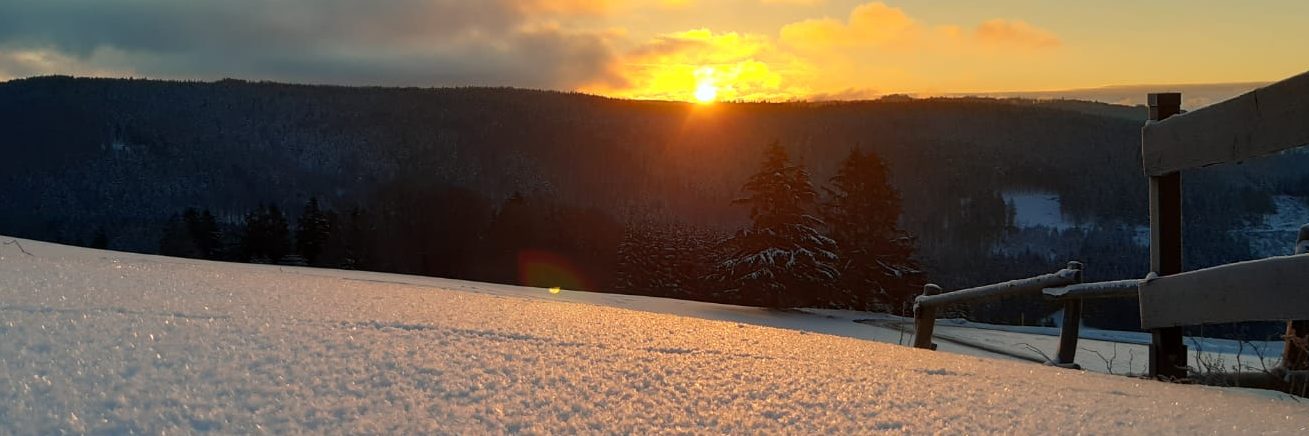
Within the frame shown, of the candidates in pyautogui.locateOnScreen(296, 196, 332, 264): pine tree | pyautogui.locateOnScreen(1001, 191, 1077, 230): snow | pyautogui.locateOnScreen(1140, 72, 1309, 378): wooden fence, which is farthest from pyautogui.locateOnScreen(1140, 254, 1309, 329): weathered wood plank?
pyautogui.locateOnScreen(1001, 191, 1077, 230): snow

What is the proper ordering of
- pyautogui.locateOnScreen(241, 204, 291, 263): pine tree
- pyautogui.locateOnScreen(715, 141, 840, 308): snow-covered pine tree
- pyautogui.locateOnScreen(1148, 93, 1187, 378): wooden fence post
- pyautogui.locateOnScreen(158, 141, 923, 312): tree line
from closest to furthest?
pyautogui.locateOnScreen(1148, 93, 1187, 378): wooden fence post < pyautogui.locateOnScreen(715, 141, 840, 308): snow-covered pine tree < pyautogui.locateOnScreen(158, 141, 923, 312): tree line < pyautogui.locateOnScreen(241, 204, 291, 263): pine tree

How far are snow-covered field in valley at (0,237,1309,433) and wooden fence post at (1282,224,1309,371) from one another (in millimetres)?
616

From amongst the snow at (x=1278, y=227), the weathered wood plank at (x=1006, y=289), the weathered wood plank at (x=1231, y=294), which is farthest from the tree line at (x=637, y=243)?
the snow at (x=1278, y=227)

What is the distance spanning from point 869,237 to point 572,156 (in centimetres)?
12304

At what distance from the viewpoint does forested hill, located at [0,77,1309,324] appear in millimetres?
A: 124312

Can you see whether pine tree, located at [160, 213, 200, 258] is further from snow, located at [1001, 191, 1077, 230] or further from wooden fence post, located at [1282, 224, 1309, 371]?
snow, located at [1001, 191, 1077, 230]

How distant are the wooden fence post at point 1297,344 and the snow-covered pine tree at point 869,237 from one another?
Answer: 2899 centimetres

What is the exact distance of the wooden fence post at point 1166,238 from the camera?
3682 mm

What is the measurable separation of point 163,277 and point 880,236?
105ft

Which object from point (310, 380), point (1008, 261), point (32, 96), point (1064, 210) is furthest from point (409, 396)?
point (32, 96)

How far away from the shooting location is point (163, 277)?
3.68 metres

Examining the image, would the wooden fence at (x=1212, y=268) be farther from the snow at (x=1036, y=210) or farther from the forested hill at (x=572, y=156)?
the snow at (x=1036, y=210)

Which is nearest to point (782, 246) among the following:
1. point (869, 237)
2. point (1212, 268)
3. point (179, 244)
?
point (869, 237)

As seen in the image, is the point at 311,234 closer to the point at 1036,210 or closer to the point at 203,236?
the point at 203,236
